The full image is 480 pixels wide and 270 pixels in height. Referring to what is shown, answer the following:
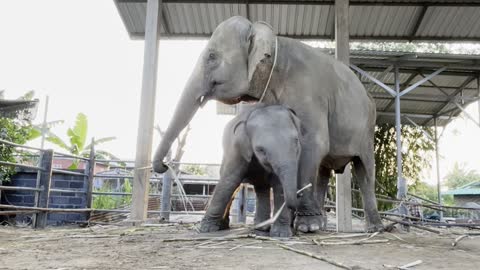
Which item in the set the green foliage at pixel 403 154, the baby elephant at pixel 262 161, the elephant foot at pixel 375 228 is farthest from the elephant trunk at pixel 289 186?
the green foliage at pixel 403 154

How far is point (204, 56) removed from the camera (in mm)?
3850

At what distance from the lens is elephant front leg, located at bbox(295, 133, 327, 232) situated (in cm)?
363

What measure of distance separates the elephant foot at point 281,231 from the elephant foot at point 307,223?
373mm

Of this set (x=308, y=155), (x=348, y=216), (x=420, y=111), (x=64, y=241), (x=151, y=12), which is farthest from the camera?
(x=420, y=111)

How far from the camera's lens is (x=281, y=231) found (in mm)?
3328

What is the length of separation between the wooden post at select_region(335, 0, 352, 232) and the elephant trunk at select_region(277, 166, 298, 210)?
76.1 inches

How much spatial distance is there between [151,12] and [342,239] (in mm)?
3667

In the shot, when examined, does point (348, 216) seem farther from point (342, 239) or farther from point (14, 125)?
point (14, 125)

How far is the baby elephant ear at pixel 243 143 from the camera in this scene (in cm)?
352

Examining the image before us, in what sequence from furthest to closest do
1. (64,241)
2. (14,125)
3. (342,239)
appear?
(14,125), (342,239), (64,241)

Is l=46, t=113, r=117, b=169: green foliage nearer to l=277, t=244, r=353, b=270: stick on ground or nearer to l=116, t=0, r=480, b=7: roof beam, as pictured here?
l=116, t=0, r=480, b=7: roof beam

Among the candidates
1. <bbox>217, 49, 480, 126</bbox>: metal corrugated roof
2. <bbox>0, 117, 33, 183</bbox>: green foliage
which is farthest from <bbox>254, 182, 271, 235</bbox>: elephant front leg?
<bbox>0, 117, 33, 183</bbox>: green foliage

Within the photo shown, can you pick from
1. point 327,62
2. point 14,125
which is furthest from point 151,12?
point 14,125

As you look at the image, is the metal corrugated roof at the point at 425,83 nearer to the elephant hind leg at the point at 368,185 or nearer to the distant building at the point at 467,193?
the elephant hind leg at the point at 368,185
